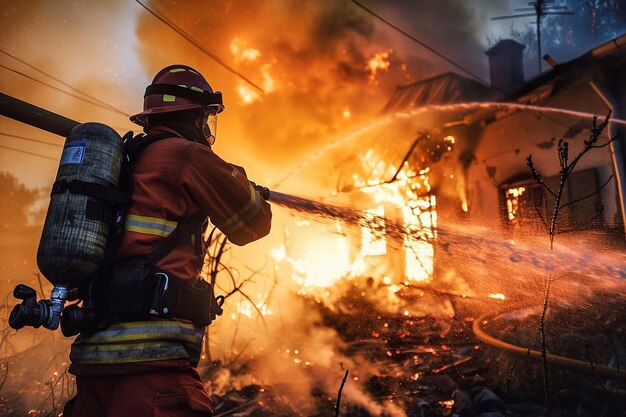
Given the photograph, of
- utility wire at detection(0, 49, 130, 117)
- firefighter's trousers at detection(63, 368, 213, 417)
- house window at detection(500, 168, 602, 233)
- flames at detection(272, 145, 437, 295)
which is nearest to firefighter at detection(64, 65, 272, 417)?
firefighter's trousers at detection(63, 368, 213, 417)

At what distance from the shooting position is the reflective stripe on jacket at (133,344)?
5.34 feet

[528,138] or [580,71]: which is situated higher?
[580,71]

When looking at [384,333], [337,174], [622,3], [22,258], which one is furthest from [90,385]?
[622,3]

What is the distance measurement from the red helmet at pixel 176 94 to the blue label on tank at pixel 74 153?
480 mm

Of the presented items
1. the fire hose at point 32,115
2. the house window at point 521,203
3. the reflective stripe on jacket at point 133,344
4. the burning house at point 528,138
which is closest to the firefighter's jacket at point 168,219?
the reflective stripe on jacket at point 133,344

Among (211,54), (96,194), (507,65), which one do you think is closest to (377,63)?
(507,65)

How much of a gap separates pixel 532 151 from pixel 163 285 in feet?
26.8

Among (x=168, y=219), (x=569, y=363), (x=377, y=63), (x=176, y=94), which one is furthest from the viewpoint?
(x=377, y=63)

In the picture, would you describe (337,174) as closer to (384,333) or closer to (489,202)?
(489,202)

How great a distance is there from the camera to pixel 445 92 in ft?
35.1

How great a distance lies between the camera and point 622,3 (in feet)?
101

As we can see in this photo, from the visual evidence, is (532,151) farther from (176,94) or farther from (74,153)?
(74,153)

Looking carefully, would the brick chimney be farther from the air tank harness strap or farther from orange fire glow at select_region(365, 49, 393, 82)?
the air tank harness strap

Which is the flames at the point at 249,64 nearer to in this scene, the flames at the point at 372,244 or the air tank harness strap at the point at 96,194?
the flames at the point at 372,244
